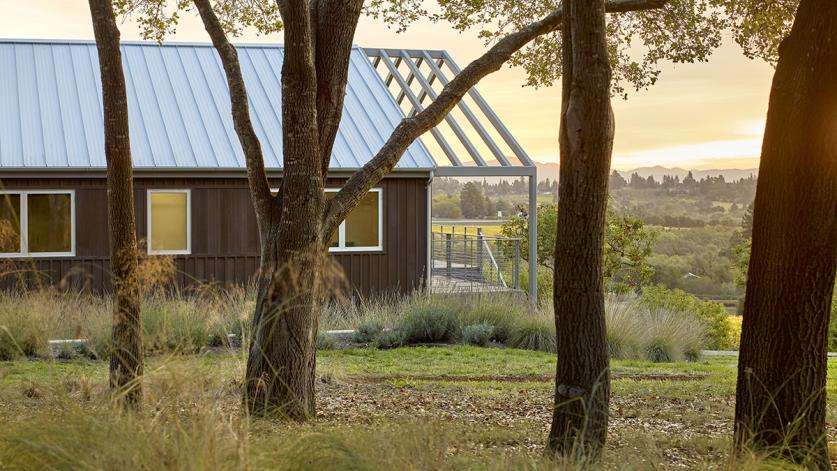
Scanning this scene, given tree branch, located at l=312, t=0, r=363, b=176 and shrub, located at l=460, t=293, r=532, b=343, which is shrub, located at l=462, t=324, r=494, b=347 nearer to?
shrub, located at l=460, t=293, r=532, b=343

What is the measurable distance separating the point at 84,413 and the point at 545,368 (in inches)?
356

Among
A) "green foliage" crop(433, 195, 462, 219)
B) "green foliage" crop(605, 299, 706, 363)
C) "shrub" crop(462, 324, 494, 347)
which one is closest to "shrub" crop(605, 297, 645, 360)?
"green foliage" crop(605, 299, 706, 363)

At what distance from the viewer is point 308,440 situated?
3.98 meters

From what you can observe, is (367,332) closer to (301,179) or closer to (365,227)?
(365,227)

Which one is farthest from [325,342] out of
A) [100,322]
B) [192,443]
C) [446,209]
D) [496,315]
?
[446,209]

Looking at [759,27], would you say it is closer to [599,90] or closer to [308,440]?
[599,90]

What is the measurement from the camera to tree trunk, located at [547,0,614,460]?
562 cm

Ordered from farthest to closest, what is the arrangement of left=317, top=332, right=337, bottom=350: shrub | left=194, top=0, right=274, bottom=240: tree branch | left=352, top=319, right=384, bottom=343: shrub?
left=352, top=319, right=384, bottom=343: shrub
left=317, top=332, right=337, bottom=350: shrub
left=194, top=0, right=274, bottom=240: tree branch

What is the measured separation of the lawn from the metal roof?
19.8 feet

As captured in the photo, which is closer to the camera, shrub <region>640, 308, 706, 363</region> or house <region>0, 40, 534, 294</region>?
shrub <region>640, 308, 706, 363</region>

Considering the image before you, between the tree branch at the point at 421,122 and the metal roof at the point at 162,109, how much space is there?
29.8 ft

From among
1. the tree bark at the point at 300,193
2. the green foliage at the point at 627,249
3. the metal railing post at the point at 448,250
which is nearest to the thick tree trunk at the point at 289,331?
the tree bark at the point at 300,193

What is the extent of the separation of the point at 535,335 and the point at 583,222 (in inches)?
374

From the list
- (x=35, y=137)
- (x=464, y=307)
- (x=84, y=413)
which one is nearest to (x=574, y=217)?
(x=84, y=413)
